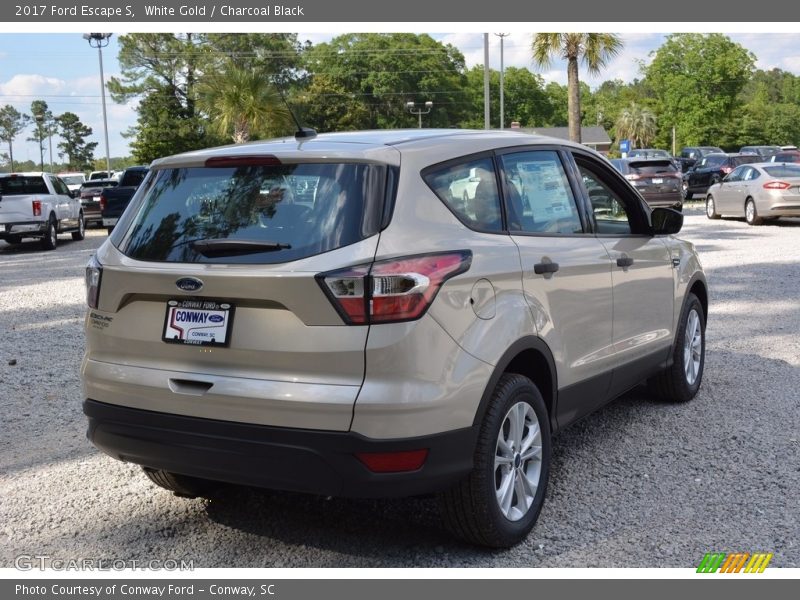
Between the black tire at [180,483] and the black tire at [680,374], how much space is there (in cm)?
323

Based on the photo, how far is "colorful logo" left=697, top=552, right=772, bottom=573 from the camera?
3.83 m

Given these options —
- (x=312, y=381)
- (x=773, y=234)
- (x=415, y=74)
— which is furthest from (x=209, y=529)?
(x=415, y=74)

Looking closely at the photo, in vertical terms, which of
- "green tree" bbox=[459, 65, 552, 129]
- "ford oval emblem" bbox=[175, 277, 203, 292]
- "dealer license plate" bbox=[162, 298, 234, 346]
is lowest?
"dealer license plate" bbox=[162, 298, 234, 346]

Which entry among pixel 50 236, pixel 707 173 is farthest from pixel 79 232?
pixel 707 173

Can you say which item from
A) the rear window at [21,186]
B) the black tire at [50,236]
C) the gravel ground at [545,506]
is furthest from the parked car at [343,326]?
the rear window at [21,186]

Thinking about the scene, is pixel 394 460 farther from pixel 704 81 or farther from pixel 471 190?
pixel 704 81

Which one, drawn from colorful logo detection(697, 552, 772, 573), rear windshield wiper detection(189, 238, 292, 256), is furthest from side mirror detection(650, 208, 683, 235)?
rear windshield wiper detection(189, 238, 292, 256)

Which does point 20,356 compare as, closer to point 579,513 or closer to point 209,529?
point 209,529

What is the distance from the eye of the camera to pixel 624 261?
523 centimetres

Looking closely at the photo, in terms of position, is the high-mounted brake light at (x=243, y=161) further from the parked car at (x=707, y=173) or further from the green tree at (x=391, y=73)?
the green tree at (x=391, y=73)

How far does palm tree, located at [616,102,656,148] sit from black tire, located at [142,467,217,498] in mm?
121337

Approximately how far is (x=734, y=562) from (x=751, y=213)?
1966 centimetres

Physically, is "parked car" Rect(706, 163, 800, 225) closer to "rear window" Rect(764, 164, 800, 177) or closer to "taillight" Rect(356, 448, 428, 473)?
"rear window" Rect(764, 164, 800, 177)

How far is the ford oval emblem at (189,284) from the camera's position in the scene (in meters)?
3.66
